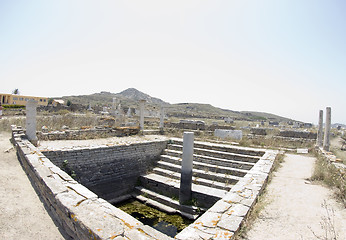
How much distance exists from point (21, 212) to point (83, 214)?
5.14 ft

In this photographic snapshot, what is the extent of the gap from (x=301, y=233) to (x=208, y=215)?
1460 millimetres

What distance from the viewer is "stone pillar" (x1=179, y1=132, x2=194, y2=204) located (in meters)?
7.03

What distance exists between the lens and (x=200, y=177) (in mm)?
8250

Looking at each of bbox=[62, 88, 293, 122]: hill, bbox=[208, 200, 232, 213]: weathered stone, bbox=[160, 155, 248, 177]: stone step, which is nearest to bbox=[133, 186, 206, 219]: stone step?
bbox=[160, 155, 248, 177]: stone step

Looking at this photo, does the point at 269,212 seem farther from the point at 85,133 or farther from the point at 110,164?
the point at 85,133

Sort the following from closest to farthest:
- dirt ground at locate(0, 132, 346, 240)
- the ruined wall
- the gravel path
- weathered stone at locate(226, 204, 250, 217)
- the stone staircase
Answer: dirt ground at locate(0, 132, 346, 240), the gravel path, weathered stone at locate(226, 204, 250, 217), the stone staircase, the ruined wall

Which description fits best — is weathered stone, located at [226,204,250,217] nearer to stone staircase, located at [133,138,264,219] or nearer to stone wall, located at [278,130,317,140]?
stone staircase, located at [133,138,264,219]

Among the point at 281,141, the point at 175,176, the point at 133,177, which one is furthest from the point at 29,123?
the point at 281,141

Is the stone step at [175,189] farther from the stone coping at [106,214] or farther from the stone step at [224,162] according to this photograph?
the stone coping at [106,214]

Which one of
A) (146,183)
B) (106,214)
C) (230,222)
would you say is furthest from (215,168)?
(106,214)

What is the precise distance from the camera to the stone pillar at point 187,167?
277 inches

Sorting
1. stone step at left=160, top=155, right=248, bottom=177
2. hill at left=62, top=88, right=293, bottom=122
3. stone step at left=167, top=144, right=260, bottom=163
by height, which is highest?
hill at left=62, top=88, right=293, bottom=122

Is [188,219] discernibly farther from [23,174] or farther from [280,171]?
[23,174]

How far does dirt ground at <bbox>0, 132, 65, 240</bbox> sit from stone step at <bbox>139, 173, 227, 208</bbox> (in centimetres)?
468
